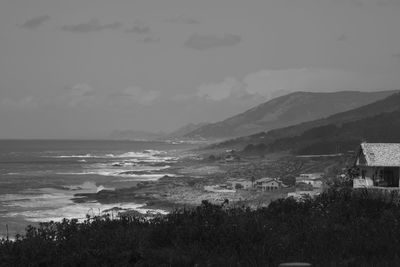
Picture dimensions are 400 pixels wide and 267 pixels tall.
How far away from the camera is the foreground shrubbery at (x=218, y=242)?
37.9 feet

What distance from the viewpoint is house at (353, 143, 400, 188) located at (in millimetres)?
29203

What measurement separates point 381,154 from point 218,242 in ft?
61.3

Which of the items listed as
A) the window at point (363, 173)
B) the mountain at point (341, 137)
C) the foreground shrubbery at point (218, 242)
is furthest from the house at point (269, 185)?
the foreground shrubbery at point (218, 242)

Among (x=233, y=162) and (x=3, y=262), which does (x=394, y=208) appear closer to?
(x=3, y=262)

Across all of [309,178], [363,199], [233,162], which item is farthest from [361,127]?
[363,199]

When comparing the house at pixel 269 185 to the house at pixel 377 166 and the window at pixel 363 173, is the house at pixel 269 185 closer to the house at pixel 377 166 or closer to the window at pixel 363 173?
the house at pixel 377 166

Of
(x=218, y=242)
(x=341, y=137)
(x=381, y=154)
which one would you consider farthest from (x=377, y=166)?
(x=341, y=137)

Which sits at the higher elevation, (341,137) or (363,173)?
(341,137)

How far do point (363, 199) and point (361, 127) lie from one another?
14716 cm

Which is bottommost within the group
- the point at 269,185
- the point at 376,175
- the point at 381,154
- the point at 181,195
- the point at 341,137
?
the point at 181,195

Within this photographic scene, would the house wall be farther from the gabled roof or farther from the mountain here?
the mountain

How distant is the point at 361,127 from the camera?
160 m

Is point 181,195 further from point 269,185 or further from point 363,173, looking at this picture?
point 363,173

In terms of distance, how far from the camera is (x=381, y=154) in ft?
97.6
